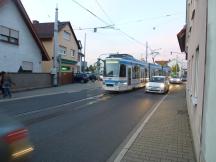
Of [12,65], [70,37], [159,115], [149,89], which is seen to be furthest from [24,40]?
[159,115]

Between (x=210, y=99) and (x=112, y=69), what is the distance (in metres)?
19.2

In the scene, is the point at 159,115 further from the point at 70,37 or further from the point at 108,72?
the point at 70,37

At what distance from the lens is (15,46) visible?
26.3m

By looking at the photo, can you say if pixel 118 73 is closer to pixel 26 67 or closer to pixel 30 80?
pixel 30 80

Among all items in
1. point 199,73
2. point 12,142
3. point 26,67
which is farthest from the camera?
point 26,67

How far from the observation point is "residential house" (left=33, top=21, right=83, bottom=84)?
3925cm

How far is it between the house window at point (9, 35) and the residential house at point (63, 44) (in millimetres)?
10988

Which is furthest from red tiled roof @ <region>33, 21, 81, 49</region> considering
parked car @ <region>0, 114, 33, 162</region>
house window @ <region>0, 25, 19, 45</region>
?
parked car @ <region>0, 114, 33, 162</region>

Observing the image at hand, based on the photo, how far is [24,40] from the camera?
27.6 m

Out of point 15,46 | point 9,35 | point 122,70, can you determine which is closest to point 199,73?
point 122,70

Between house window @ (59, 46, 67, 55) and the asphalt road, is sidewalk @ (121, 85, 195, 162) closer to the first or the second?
the asphalt road

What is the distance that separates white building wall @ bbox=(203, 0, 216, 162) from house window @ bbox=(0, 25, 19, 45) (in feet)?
73.0

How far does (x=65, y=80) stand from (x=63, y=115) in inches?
→ 1010

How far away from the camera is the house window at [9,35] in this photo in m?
24.3
